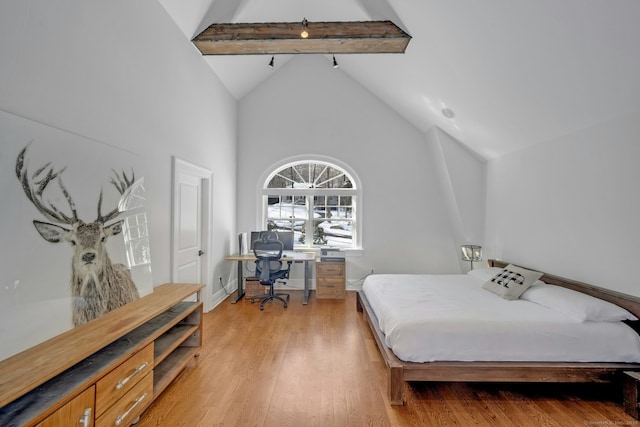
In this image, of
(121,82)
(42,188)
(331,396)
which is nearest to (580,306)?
(331,396)

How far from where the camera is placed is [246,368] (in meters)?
2.56

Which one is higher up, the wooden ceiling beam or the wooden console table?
the wooden ceiling beam

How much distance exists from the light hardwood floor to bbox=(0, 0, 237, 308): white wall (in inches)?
44.8

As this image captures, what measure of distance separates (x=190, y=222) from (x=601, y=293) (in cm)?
419

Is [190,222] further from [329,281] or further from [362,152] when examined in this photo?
[362,152]

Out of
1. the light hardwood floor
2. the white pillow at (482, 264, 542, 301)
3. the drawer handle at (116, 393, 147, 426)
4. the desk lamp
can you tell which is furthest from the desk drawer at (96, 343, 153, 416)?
the desk lamp

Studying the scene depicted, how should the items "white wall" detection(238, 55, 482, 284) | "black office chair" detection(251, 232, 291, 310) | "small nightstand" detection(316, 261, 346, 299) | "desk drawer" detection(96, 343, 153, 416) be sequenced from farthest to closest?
1. "white wall" detection(238, 55, 482, 284)
2. "small nightstand" detection(316, 261, 346, 299)
3. "black office chair" detection(251, 232, 291, 310)
4. "desk drawer" detection(96, 343, 153, 416)

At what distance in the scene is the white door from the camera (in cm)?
319

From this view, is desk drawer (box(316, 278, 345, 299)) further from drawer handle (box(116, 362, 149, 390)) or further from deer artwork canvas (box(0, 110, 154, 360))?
drawer handle (box(116, 362, 149, 390))

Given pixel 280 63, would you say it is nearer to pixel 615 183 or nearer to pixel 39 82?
pixel 39 82

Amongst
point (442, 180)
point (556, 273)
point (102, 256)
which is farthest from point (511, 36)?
point (102, 256)

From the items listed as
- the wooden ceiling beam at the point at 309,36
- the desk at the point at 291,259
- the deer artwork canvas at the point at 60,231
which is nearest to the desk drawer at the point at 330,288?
the desk at the point at 291,259

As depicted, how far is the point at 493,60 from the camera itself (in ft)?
8.84

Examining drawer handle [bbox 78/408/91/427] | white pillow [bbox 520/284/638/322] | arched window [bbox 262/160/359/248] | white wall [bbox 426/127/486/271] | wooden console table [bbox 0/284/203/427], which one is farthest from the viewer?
arched window [bbox 262/160/359/248]
